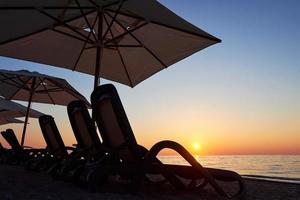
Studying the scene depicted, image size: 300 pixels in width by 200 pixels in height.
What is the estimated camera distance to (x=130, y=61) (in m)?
9.22

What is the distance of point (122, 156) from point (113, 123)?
402mm

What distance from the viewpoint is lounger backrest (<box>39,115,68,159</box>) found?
6.14m

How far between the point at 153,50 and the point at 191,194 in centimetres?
451

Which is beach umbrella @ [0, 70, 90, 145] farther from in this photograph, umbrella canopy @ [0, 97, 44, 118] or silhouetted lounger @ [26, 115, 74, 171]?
silhouetted lounger @ [26, 115, 74, 171]

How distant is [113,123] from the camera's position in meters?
4.19

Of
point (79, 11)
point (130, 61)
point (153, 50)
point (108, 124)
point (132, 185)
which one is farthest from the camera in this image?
point (130, 61)

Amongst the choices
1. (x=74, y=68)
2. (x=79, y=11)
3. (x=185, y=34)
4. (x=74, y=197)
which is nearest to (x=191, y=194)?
(x=74, y=197)

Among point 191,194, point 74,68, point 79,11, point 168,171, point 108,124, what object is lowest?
point 191,194

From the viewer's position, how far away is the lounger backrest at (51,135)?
614 centimetres

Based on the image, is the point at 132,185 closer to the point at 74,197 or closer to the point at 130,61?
the point at 74,197

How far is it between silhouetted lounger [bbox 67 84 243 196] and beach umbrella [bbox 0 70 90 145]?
7.56 m

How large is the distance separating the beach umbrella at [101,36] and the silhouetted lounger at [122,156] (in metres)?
2.71

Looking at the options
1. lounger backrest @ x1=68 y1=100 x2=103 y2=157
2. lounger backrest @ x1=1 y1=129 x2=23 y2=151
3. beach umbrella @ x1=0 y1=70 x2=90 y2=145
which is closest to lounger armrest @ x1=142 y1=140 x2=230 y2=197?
lounger backrest @ x1=68 y1=100 x2=103 y2=157

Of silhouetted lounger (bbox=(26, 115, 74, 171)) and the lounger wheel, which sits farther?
silhouetted lounger (bbox=(26, 115, 74, 171))
